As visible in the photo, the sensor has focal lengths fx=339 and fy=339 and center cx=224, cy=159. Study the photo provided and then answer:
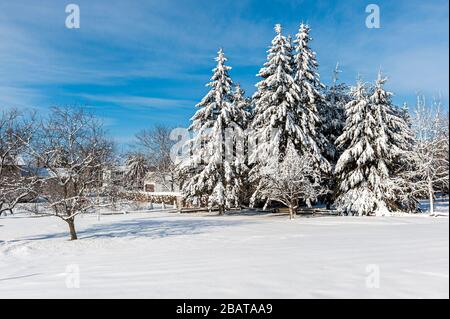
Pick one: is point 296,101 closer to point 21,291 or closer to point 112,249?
point 112,249

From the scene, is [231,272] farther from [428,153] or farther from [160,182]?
[160,182]

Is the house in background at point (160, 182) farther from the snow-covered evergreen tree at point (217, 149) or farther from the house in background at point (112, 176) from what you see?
the house in background at point (112, 176)

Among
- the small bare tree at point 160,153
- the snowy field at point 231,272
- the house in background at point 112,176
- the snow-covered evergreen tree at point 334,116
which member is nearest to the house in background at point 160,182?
the small bare tree at point 160,153

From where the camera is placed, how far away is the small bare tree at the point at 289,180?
74.7ft

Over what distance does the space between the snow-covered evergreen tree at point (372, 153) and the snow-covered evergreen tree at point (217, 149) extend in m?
8.33

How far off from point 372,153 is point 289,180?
263 inches

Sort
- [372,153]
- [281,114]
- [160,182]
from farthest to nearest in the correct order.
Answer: [160,182] < [281,114] < [372,153]

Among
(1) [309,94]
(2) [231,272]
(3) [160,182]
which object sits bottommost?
(2) [231,272]

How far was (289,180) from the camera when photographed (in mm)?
22578

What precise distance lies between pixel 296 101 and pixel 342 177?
6.97 m

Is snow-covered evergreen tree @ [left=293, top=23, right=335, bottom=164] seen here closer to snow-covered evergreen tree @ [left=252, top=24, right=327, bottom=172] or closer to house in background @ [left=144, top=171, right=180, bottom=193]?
snow-covered evergreen tree @ [left=252, top=24, right=327, bottom=172]

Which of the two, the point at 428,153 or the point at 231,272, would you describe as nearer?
the point at 231,272

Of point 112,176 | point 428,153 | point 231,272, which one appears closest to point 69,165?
point 112,176
